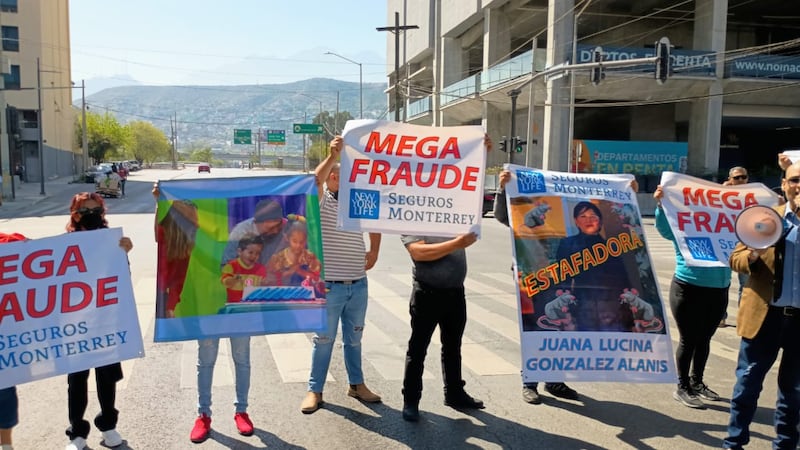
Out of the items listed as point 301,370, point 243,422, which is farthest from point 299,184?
point 301,370

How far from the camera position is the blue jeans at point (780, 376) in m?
4.15

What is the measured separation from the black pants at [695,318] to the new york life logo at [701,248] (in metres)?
0.28

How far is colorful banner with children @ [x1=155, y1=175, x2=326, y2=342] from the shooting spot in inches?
184

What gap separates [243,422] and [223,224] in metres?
1.46

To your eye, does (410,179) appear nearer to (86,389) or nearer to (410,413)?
(410,413)

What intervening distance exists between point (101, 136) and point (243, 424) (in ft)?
289

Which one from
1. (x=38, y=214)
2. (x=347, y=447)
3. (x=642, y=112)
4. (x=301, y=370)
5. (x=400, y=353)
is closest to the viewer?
(x=347, y=447)

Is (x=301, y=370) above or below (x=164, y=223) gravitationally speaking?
below

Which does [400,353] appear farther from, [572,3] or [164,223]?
[572,3]

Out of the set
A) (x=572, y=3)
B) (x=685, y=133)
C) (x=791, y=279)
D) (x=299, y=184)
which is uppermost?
(x=572, y=3)

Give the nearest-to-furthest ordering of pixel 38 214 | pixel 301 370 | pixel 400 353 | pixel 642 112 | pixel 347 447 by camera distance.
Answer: pixel 347 447, pixel 301 370, pixel 400 353, pixel 38 214, pixel 642 112

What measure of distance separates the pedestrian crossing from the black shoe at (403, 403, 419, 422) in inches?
39.3

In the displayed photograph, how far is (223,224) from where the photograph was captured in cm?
478

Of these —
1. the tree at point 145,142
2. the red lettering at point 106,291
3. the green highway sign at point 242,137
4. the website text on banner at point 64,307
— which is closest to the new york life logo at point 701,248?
the website text on banner at point 64,307
